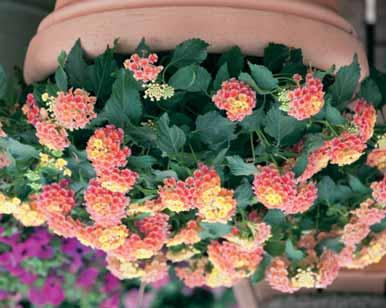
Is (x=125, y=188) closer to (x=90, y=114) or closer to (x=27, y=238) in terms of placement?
(x=90, y=114)

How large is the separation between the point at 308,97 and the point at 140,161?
26cm

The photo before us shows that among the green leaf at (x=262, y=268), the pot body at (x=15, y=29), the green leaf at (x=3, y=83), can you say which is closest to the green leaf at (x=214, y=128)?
the green leaf at (x=3, y=83)

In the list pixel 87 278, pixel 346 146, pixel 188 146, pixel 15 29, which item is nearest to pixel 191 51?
pixel 188 146

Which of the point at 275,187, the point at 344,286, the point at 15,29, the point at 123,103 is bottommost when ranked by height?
the point at 344,286

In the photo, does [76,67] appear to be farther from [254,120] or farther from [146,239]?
[146,239]

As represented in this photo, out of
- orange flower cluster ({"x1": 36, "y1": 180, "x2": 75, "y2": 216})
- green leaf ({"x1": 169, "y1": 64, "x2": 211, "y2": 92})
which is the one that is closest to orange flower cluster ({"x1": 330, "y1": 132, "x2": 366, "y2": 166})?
green leaf ({"x1": 169, "y1": 64, "x2": 211, "y2": 92})

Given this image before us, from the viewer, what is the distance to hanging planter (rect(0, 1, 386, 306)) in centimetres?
106

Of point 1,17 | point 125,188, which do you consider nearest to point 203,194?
point 125,188

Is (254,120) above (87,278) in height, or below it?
above

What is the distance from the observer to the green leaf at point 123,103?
105 centimetres

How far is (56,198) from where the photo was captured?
49.4 inches

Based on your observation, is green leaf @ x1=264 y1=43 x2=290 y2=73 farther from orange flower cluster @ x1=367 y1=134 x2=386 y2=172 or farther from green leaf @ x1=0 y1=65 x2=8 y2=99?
green leaf @ x1=0 y1=65 x2=8 y2=99

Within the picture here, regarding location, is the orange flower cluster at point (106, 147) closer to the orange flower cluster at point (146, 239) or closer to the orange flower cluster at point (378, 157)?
the orange flower cluster at point (146, 239)

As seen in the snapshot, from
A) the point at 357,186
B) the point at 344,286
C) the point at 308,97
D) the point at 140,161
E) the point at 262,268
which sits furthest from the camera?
the point at 344,286
